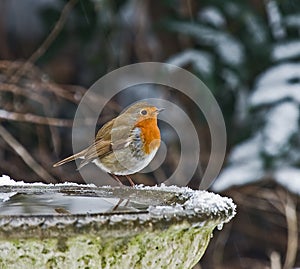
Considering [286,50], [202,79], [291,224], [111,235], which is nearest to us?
[111,235]

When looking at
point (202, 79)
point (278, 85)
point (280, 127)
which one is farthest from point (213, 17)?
point (280, 127)

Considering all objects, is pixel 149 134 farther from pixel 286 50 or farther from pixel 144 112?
pixel 286 50

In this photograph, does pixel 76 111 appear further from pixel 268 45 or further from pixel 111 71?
pixel 268 45

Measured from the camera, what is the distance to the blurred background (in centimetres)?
321

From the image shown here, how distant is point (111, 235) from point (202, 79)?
2376mm

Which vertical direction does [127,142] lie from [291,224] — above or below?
below

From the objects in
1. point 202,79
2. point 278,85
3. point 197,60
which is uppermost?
point 197,60

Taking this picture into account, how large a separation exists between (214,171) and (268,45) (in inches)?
26.6

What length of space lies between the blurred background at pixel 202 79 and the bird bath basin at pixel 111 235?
1963 millimetres

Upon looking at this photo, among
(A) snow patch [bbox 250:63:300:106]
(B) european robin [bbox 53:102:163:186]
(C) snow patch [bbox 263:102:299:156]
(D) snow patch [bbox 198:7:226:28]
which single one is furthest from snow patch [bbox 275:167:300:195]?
(B) european robin [bbox 53:102:163:186]

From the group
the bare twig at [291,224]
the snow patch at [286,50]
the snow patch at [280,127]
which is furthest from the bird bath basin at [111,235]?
the bare twig at [291,224]

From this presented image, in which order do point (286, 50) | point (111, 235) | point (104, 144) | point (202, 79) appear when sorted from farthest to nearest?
point (286, 50) < point (202, 79) < point (104, 144) < point (111, 235)

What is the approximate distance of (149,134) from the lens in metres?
1.96

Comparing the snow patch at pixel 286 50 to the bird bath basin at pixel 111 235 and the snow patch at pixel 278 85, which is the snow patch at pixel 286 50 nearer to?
the snow patch at pixel 278 85
